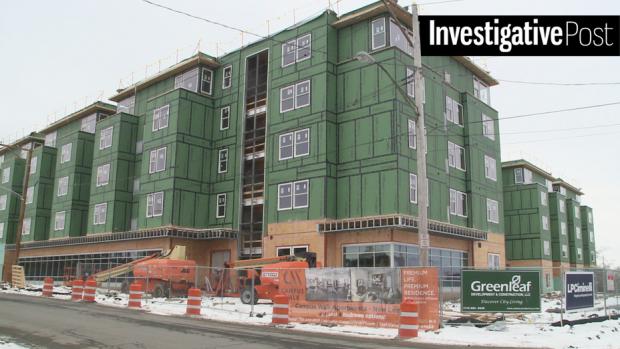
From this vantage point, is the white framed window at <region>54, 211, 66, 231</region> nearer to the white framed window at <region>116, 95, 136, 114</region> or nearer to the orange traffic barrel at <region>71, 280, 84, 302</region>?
the white framed window at <region>116, 95, 136, 114</region>

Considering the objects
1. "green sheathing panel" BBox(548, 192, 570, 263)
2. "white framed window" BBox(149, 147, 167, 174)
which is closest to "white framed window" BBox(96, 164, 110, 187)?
"white framed window" BBox(149, 147, 167, 174)

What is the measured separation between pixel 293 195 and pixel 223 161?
9.33 m

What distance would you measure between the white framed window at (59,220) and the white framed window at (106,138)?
27.1ft

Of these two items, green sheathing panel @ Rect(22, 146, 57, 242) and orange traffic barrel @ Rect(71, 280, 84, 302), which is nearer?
orange traffic barrel @ Rect(71, 280, 84, 302)

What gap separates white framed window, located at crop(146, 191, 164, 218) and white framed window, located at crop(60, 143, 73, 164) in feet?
52.2

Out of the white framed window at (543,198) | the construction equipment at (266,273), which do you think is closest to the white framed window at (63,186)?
the construction equipment at (266,273)

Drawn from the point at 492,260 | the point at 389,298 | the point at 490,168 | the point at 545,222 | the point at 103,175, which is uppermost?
the point at 490,168

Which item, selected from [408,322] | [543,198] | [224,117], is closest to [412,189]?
[408,322]

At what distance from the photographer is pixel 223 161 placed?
140 feet

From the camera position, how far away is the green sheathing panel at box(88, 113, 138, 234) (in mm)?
46062

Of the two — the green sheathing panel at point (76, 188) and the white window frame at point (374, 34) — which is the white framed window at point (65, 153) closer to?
the green sheathing panel at point (76, 188)

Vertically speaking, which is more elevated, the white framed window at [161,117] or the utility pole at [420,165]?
the white framed window at [161,117]

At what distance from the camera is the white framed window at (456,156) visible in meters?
38.1

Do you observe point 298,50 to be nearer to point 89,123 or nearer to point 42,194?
point 89,123
